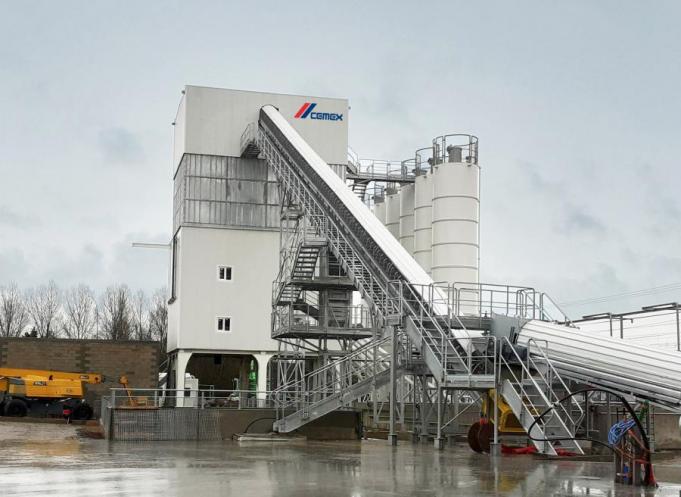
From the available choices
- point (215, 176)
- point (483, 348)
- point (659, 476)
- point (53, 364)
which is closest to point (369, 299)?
point (483, 348)

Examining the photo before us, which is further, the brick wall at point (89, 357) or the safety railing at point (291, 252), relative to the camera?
the brick wall at point (89, 357)

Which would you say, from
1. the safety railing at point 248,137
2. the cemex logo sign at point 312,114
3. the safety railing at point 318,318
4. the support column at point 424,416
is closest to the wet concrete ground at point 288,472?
the support column at point 424,416

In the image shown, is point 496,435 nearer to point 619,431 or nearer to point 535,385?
point 535,385

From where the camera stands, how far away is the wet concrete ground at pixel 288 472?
15234 millimetres

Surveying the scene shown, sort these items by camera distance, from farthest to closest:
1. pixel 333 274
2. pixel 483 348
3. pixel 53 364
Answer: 1. pixel 53 364
2. pixel 333 274
3. pixel 483 348

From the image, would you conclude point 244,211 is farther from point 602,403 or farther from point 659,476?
point 659,476

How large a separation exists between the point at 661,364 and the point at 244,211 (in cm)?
3033

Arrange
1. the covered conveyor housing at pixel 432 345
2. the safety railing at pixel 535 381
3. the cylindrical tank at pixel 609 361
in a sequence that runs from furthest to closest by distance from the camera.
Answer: the safety railing at pixel 535 381 → the covered conveyor housing at pixel 432 345 → the cylindrical tank at pixel 609 361

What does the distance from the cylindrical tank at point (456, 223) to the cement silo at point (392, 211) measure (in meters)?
6.57

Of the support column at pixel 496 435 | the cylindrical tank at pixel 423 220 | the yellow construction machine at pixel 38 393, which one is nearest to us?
the support column at pixel 496 435

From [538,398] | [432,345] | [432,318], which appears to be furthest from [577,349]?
[432,345]

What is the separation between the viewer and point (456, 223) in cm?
5256

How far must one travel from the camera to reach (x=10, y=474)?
17.2m

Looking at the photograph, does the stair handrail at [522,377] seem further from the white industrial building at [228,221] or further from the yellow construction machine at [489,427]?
the white industrial building at [228,221]
